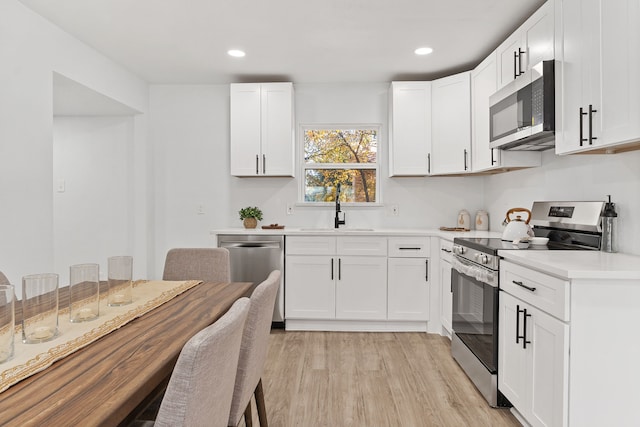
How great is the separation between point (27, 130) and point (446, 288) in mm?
3411

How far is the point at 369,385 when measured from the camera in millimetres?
2613

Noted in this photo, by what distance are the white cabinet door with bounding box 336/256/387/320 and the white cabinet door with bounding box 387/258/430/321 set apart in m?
0.07

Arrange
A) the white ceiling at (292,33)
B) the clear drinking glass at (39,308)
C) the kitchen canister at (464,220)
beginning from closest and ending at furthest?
the clear drinking glass at (39,308), the white ceiling at (292,33), the kitchen canister at (464,220)

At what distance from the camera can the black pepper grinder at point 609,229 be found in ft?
7.03

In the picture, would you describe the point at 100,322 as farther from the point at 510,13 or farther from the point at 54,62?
the point at 510,13

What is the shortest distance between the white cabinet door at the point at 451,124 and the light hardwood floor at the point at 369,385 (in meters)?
1.61

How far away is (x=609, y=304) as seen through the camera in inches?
62.9

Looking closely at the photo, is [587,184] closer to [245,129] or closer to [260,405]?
[260,405]

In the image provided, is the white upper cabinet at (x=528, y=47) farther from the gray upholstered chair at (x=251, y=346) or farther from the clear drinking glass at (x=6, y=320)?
the clear drinking glass at (x=6, y=320)

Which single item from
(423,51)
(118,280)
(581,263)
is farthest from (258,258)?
(581,263)

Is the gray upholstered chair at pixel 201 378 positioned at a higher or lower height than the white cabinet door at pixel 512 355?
higher

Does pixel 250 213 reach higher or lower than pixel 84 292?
higher

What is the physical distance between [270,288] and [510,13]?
8.22ft

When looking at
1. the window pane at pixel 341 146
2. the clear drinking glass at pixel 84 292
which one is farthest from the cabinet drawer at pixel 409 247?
the clear drinking glass at pixel 84 292
